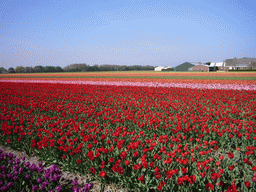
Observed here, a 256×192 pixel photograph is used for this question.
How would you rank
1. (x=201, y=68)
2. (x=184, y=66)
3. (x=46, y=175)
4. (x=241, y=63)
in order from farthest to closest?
(x=184, y=66) < (x=201, y=68) < (x=241, y=63) < (x=46, y=175)

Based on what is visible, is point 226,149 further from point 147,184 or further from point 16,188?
point 16,188

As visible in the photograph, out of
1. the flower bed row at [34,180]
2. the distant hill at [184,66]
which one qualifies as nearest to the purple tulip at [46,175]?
the flower bed row at [34,180]

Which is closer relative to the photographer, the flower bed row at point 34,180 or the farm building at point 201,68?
the flower bed row at point 34,180

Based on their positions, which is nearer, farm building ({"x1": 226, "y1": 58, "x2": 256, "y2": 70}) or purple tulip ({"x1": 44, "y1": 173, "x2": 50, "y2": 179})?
purple tulip ({"x1": 44, "y1": 173, "x2": 50, "y2": 179})

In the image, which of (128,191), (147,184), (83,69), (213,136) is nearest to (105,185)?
(128,191)

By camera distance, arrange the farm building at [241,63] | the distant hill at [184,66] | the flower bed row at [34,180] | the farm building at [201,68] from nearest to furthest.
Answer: the flower bed row at [34,180]
the farm building at [241,63]
the farm building at [201,68]
the distant hill at [184,66]

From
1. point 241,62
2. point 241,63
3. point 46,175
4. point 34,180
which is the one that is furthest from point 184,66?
point 46,175

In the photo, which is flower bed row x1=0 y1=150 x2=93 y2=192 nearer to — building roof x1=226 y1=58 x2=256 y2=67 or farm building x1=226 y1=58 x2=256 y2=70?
farm building x1=226 y1=58 x2=256 y2=70

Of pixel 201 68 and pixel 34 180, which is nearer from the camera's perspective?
pixel 34 180

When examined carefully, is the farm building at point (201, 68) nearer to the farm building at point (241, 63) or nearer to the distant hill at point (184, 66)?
the distant hill at point (184, 66)

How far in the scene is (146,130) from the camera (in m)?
5.69

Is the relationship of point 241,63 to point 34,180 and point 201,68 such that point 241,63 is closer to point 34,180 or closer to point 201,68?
point 201,68


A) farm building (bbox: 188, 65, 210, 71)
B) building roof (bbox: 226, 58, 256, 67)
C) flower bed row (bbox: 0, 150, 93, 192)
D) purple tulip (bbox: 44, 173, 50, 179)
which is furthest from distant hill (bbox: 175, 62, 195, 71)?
purple tulip (bbox: 44, 173, 50, 179)

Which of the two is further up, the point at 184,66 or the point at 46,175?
the point at 184,66
